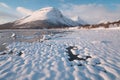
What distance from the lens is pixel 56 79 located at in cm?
712

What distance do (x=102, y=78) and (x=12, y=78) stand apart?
413 cm

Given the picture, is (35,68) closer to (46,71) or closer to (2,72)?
(46,71)

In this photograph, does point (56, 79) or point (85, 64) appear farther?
point (85, 64)

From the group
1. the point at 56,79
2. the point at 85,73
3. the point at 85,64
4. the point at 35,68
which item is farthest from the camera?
the point at 85,64

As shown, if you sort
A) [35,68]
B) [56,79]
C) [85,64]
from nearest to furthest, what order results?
[56,79]
[35,68]
[85,64]

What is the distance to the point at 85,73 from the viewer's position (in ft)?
25.9

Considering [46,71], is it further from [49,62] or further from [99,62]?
[99,62]

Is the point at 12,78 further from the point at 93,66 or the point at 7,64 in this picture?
the point at 93,66

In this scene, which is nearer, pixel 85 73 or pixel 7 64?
pixel 85 73

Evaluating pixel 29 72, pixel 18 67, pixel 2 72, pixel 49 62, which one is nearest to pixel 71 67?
pixel 49 62

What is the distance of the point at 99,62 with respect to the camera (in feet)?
32.7

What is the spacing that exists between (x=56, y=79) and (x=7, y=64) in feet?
13.0

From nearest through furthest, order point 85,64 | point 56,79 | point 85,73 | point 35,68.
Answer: point 56,79
point 85,73
point 35,68
point 85,64

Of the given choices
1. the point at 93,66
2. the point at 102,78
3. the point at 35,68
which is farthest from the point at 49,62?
the point at 102,78
